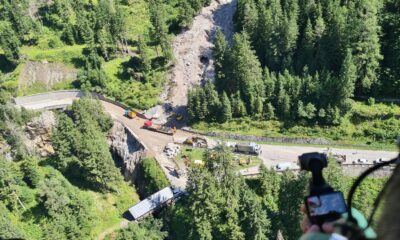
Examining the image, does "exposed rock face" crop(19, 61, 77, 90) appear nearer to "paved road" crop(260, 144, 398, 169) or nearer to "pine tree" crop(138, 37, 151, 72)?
"pine tree" crop(138, 37, 151, 72)

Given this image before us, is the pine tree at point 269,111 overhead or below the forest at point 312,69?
below

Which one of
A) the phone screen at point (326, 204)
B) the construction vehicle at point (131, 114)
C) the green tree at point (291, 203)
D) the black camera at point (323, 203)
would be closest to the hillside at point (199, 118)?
the green tree at point (291, 203)

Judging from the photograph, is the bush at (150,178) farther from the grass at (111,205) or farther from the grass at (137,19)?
the grass at (137,19)

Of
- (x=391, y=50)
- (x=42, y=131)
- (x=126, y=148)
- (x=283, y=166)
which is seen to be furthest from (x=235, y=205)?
(x=42, y=131)

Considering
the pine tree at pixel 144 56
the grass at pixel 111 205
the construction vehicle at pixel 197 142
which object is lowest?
the grass at pixel 111 205

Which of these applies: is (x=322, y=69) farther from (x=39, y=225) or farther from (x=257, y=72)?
(x=39, y=225)

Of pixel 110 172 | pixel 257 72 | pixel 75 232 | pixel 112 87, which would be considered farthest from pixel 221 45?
pixel 75 232
